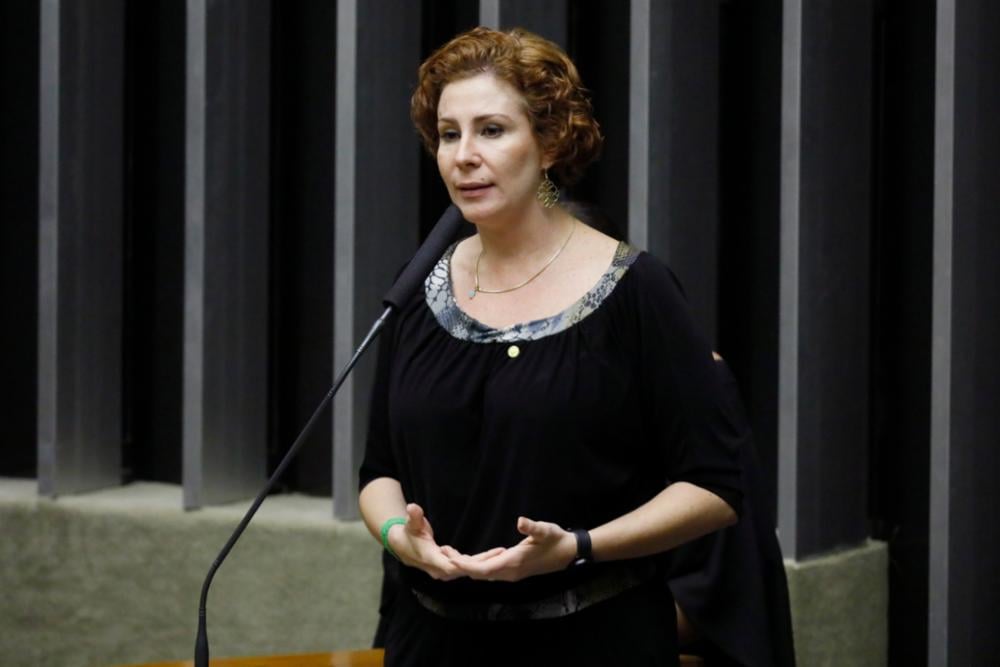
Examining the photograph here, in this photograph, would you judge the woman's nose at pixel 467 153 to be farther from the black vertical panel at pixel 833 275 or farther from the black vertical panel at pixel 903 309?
the black vertical panel at pixel 903 309

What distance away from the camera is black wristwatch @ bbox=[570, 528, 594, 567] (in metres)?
1.85

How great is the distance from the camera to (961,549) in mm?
3553

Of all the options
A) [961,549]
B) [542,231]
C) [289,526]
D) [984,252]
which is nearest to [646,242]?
[984,252]

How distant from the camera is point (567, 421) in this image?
6.29ft

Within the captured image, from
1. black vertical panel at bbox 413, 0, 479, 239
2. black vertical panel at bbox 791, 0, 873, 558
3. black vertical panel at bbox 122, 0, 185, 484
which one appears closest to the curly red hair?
black vertical panel at bbox 791, 0, 873, 558

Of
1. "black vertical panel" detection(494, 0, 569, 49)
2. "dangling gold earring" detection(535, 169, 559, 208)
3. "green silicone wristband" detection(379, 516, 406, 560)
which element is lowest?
"green silicone wristband" detection(379, 516, 406, 560)

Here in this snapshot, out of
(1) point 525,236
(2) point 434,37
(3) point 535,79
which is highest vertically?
(2) point 434,37

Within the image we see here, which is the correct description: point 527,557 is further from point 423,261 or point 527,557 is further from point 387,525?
point 423,261

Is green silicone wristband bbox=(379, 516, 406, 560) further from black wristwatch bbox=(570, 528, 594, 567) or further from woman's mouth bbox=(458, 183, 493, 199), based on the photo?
woman's mouth bbox=(458, 183, 493, 199)

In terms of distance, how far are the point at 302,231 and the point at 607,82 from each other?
1.06 metres

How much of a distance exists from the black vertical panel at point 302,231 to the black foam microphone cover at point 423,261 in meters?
2.51

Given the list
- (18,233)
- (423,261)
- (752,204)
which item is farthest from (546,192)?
(18,233)

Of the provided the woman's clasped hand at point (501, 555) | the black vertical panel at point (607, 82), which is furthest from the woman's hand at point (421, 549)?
the black vertical panel at point (607, 82)

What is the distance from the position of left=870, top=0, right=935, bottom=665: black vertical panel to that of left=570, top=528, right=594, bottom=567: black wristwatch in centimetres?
218
